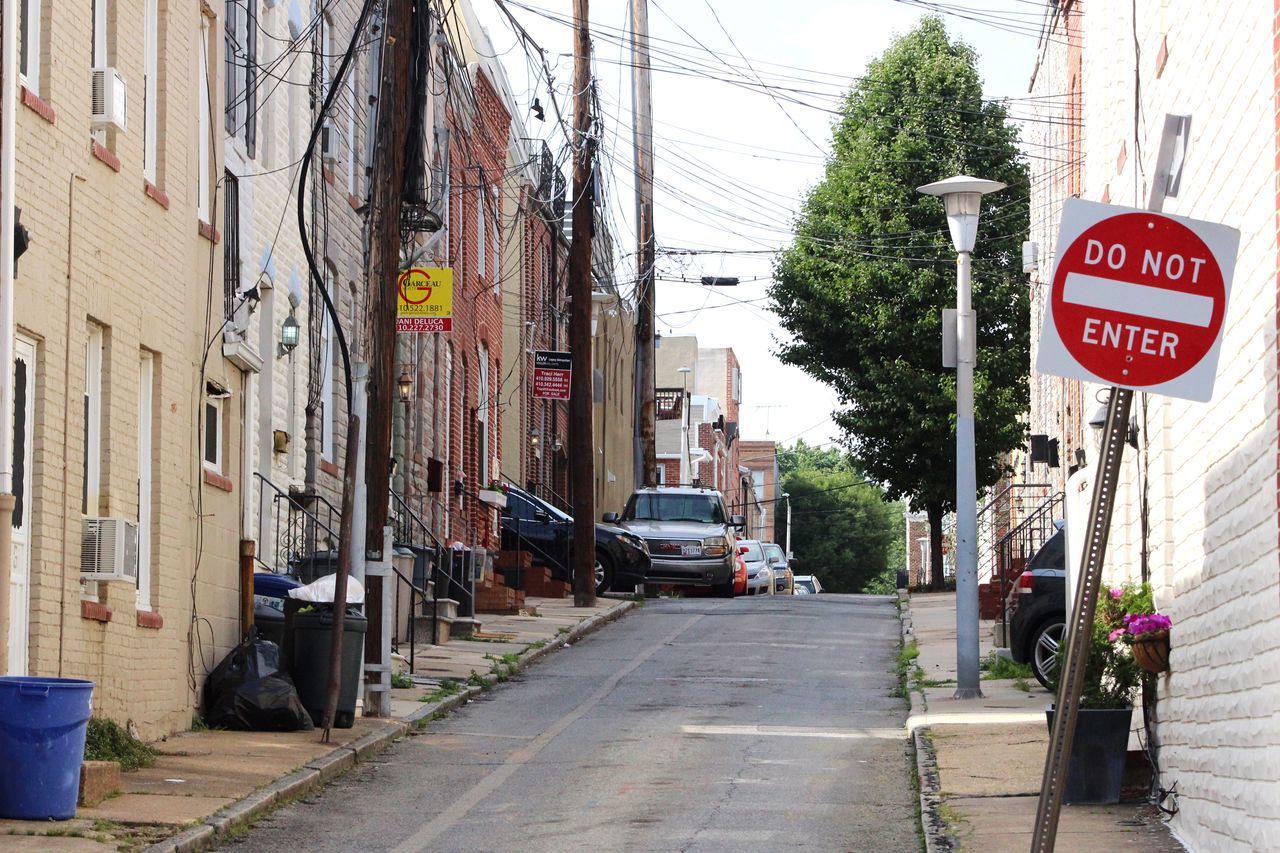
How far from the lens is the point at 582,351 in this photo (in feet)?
91.9

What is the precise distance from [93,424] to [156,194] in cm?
209

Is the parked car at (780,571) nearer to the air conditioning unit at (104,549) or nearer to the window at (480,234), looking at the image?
the window at (480,234)

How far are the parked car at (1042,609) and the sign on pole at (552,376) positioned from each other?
13.5m

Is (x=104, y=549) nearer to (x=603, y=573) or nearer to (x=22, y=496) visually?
(x=22, y=496)

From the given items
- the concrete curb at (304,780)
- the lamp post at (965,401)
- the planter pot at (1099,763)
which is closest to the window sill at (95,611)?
the concrete curb at (304,780)

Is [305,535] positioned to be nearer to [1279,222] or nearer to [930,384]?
[1279,222]

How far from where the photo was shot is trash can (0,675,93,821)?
9.85 metres

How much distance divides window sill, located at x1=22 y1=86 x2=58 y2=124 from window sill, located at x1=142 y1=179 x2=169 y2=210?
1949 mm

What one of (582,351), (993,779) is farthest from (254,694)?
(582,351)

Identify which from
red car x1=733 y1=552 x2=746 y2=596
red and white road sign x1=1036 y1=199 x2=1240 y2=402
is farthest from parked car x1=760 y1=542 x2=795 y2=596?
red and white road sign x1=1036 y1=199 x2=1240 y2=402

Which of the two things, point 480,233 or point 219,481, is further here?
point 480,233

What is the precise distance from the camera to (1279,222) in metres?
7.36

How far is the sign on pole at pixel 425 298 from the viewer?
19750mm

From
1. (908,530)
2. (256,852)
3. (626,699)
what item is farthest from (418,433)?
(908,530)
